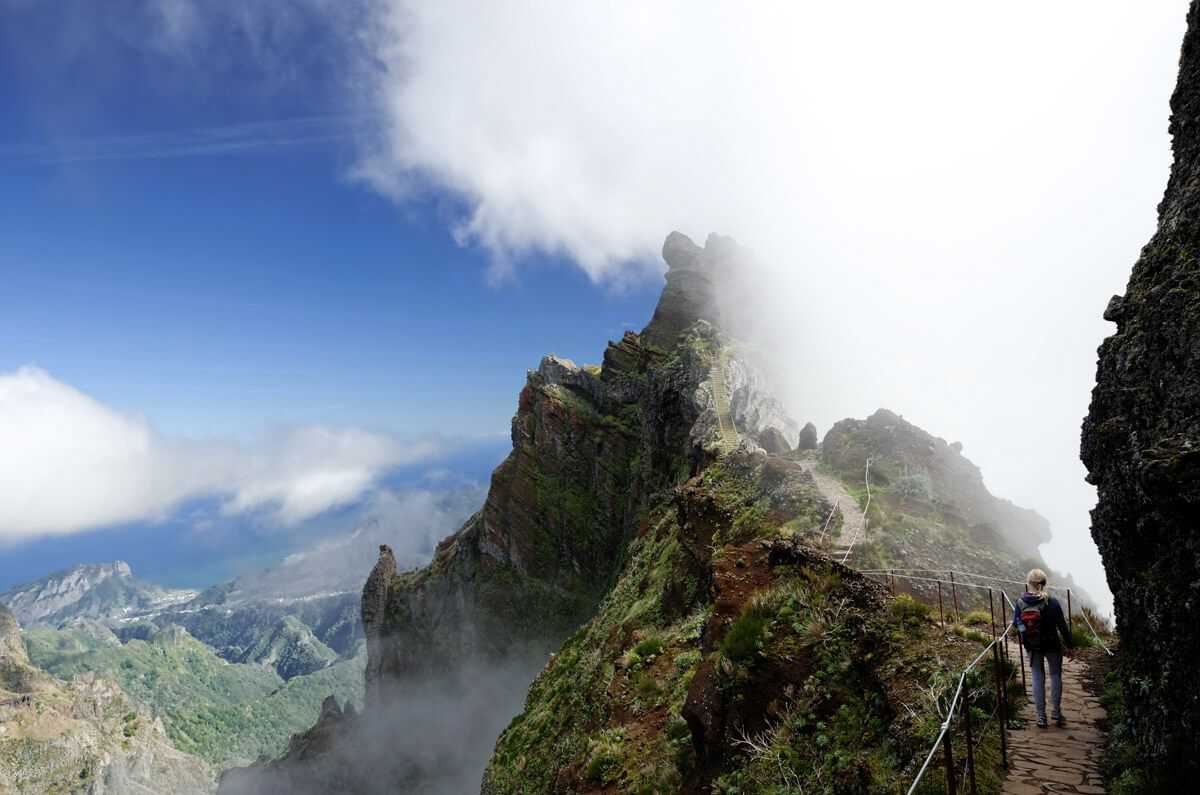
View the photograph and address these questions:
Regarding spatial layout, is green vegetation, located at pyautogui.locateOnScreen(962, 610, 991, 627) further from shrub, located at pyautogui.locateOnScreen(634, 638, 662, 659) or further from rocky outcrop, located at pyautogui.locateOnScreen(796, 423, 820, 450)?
rocky outcrop, located at pyautogui.locateOnScreen(796, 423, 820, 450)

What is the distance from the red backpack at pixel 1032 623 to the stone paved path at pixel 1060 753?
1216 mm

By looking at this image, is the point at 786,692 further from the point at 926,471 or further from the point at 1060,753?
the point at 926,471

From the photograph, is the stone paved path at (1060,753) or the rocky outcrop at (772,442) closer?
the stone paved path at (1060,753)

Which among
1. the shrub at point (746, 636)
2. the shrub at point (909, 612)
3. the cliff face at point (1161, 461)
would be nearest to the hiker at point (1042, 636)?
the shrub at point (909, 612)

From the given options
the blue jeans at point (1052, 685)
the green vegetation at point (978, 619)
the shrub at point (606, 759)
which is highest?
the green vegetation at point (978, 619)

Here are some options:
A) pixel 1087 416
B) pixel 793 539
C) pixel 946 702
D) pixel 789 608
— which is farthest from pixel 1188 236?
pixel 793 539

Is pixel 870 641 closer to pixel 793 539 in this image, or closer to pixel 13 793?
pixel 793 539

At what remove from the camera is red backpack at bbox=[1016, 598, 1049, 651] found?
1017 centimetres

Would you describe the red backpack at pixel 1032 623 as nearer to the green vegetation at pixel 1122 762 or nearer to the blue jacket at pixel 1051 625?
the blue jacket at pixel 1051 625

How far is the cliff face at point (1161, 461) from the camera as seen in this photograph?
6.54 metres

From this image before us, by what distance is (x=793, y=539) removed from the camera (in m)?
15.7

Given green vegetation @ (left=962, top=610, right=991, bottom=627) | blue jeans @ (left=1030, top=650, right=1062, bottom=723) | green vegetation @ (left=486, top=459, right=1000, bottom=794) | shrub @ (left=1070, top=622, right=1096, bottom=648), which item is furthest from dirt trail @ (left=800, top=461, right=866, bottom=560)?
blue jeans @ (left=1030, top=650, right=1062, bottom=723)

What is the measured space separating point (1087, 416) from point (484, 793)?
32.4 metres

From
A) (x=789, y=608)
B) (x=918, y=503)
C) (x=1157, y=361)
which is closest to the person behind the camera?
(x=1157, y=361)
